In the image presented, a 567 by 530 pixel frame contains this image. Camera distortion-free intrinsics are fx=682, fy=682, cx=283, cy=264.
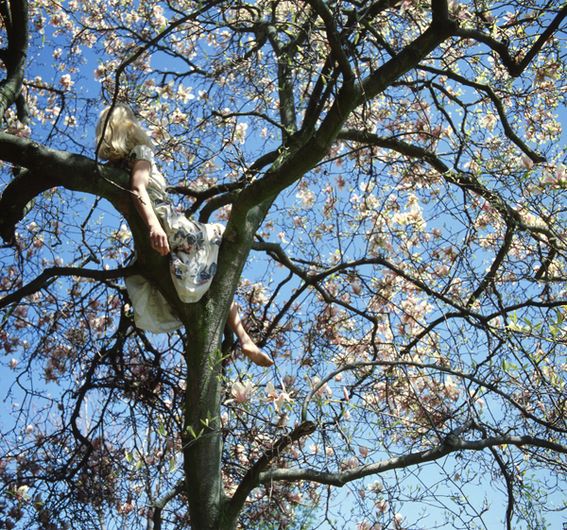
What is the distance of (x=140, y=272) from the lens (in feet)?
10.0

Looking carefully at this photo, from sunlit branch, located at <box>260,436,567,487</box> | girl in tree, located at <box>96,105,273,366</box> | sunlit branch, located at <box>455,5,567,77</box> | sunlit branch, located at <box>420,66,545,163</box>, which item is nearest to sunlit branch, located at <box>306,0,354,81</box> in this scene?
sunlit branch, located at <box>455,5,567,77</box>

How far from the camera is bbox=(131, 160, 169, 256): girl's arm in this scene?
2.79m

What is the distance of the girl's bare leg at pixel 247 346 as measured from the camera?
2.98 m

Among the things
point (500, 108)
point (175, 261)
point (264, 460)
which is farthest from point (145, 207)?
point (500, 108)

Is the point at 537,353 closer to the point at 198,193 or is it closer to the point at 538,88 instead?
the point at 538,88

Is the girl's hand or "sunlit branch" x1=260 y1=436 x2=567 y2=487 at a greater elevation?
the girl's hand

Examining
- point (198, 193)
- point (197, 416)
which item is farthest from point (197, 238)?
point (198, 193)

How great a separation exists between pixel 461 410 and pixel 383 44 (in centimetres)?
168

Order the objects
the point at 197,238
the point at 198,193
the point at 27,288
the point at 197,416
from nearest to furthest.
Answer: the point at 197,416 → the point at 197,238 → the point at 27,288 → the point at 198,193

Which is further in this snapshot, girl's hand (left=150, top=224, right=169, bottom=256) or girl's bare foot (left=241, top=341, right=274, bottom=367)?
girl's bare foot (left=241, top=341, right=274, bottom=367)

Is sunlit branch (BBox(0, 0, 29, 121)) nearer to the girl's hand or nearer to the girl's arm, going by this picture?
the girl's arm

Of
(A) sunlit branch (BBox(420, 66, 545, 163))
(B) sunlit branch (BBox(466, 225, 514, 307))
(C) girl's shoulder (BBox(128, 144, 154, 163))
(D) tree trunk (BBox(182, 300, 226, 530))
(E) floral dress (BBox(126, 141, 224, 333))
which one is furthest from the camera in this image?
(A) sunlit branch (BBox(420, 66, 545, 163))

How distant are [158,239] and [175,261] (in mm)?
171

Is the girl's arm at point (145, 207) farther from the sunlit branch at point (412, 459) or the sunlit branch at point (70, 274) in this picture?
the sunlit branch at point (412, 459)
